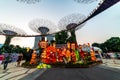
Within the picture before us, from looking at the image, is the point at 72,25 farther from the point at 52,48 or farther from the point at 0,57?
the point at 0,57

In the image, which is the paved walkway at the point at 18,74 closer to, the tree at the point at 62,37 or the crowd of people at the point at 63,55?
the crowd of people at the point at 63,55

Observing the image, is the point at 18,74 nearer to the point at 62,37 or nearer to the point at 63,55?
the point at 63,55

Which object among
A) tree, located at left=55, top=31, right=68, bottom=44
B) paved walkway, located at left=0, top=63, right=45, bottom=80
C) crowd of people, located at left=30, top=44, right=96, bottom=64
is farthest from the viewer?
tree, located at left=55, top=31, right=68, bottom=44

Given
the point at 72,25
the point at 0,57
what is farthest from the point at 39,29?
the point at 0,57

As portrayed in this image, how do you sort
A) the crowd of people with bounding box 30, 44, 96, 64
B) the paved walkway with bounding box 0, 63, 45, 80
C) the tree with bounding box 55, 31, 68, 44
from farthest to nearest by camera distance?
the tree with bounding box 55, 31, 68, 44 < the crowd of people with bounding box 30, 44, 96, 64 < the paved walkway with bounding box 0, 63, 45, 80

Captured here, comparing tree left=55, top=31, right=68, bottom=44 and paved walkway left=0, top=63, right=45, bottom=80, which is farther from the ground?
tree left=55, top=31, right=68, bottom=44

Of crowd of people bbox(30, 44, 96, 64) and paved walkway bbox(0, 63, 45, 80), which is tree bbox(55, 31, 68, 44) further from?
paved walkway bbox(0, 63, 45, 80)

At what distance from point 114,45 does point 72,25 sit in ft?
134

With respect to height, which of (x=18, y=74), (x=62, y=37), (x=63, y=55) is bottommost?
(x=18, y=74)

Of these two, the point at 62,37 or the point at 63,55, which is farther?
the point at 62,37

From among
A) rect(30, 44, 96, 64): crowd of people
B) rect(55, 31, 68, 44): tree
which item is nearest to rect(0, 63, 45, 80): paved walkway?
rect(30, 44, 96, 64): crowd of people

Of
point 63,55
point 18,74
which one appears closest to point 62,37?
point 63,55

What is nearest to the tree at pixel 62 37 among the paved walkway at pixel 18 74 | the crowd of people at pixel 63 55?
the crowd of people at pixel 63 55

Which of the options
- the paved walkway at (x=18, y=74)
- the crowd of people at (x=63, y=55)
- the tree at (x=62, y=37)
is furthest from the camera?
the tree at (x=62, y=37)
